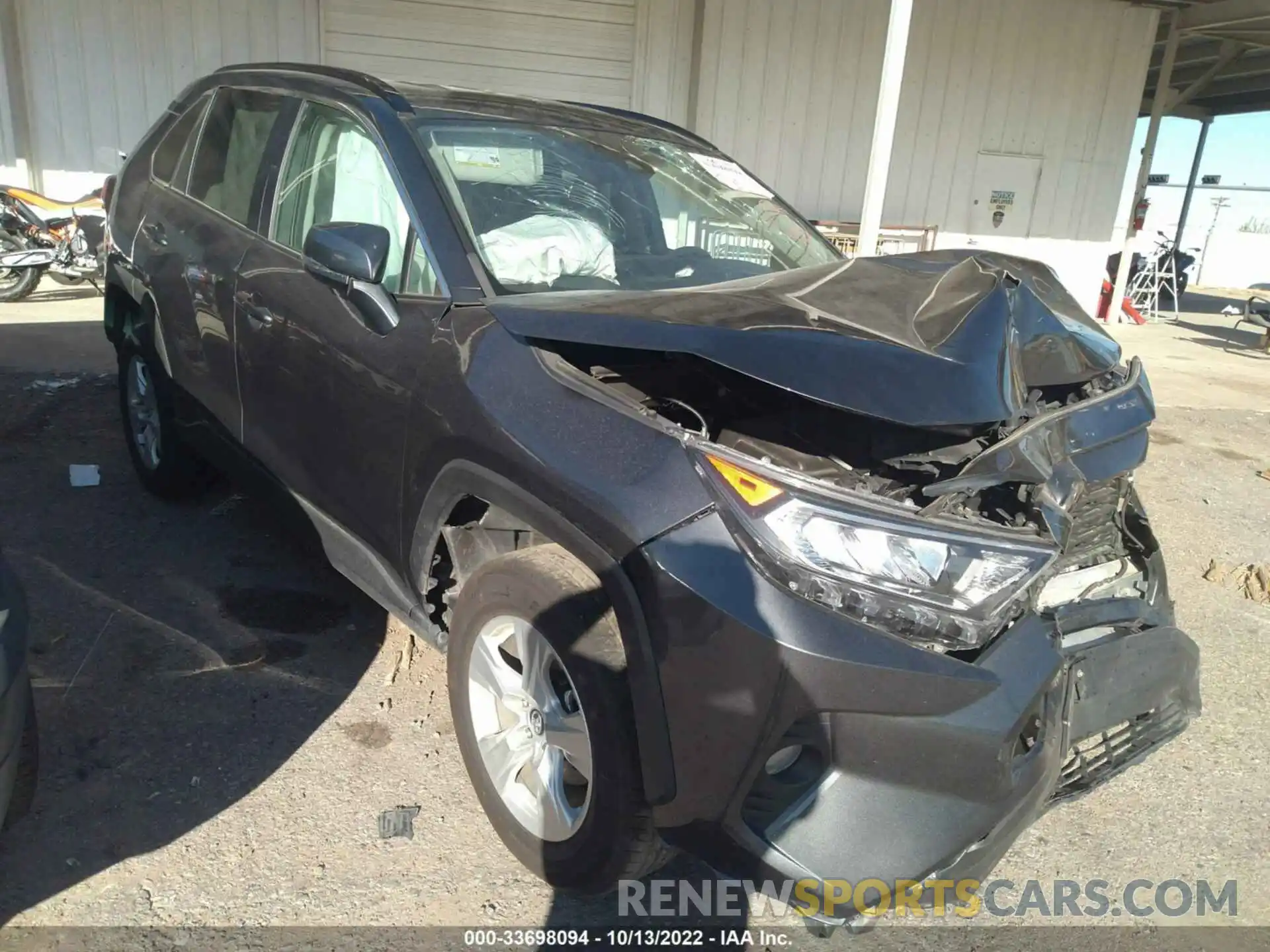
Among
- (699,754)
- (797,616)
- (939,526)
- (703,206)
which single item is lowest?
(699,754)

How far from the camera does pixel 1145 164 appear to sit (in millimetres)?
13125

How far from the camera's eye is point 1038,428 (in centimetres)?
212

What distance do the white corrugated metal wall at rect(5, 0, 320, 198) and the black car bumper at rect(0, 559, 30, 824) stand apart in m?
8.80

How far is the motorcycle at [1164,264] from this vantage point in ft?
48.6

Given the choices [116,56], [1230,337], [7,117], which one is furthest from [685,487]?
[1230,337]

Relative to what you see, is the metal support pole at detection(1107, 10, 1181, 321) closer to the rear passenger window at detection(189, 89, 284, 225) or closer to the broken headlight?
the rear passenger window at detection(189, 89, 284, 225)

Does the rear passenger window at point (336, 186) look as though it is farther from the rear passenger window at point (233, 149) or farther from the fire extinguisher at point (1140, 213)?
the fire extinguisher at point (1140, 213)

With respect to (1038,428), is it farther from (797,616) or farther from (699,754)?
(699,754)

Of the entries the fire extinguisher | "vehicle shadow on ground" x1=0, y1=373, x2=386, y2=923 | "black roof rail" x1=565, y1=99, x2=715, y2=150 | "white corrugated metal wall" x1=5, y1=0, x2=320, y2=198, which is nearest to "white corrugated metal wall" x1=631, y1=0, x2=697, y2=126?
"white corrugated metal wall" x1=5, y1=0, x2=320, y2=198

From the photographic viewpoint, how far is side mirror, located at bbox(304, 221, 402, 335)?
7.95ft

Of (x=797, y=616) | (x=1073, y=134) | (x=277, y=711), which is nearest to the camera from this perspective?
(x=797, y=616)

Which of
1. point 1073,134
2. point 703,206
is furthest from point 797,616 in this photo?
point 1073,134

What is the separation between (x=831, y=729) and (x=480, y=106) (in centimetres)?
235

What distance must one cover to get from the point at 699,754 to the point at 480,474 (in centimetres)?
83
